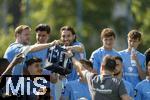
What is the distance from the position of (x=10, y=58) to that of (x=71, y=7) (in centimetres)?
2673

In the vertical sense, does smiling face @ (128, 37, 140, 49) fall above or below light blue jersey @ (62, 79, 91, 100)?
above

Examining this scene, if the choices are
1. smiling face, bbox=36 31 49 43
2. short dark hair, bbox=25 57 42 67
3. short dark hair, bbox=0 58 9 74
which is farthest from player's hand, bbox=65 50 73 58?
smiling face, bbox=36 31 49 43

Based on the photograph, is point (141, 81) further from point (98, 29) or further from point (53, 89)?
point (98, 29)

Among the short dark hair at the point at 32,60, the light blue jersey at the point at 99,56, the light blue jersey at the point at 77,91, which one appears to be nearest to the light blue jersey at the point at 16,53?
the short dark hair at the point at 32,60

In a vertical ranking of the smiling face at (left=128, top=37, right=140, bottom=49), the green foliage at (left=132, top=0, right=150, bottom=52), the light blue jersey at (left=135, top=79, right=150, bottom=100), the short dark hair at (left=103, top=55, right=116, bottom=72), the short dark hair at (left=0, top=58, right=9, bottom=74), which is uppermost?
the green foliage at (left=132, top=0, right=150, bottom=52)

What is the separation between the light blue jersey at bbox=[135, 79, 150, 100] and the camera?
15477 millimetres

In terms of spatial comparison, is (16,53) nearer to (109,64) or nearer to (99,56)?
(99,56)

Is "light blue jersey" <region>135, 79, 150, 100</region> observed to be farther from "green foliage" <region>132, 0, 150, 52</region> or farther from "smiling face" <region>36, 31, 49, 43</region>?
"green foliage" <region>132, 0, 150, 52</region>

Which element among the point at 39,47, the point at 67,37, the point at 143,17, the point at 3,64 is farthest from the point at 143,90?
the point at 143,17

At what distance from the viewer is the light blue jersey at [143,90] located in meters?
15.5

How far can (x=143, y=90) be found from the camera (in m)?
15.5

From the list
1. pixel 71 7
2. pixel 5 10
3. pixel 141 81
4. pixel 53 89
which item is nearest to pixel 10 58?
pixel 53 89

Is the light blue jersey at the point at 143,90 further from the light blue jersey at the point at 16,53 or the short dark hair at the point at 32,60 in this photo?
the light blue jersey at the point at 16,53

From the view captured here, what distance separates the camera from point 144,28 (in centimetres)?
3416
